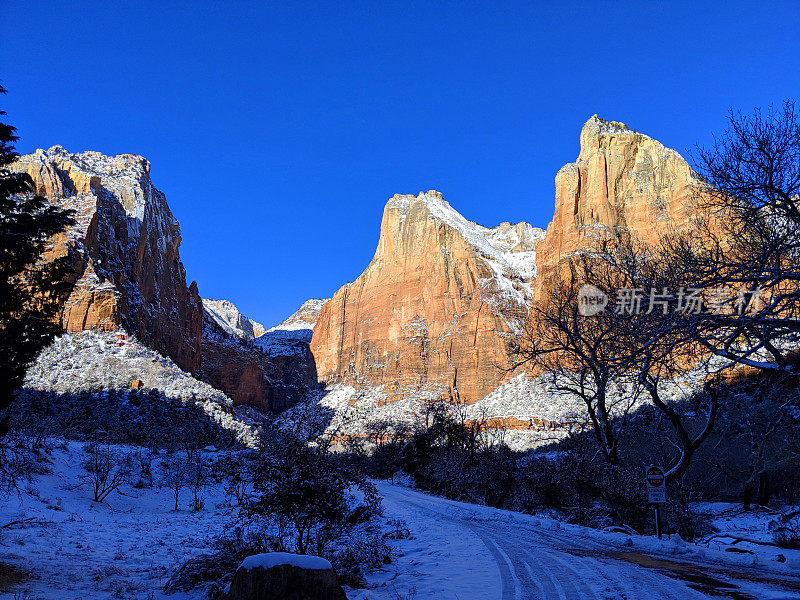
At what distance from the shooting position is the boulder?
219 inches

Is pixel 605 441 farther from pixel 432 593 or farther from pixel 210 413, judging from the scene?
pixel 210 413

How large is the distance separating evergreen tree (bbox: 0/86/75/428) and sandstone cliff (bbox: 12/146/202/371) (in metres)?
50.2

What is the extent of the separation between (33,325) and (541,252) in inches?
3548

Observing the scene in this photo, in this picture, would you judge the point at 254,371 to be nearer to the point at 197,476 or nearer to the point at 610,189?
the point at 610,189

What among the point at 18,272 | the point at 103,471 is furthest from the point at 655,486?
the point at 103,471

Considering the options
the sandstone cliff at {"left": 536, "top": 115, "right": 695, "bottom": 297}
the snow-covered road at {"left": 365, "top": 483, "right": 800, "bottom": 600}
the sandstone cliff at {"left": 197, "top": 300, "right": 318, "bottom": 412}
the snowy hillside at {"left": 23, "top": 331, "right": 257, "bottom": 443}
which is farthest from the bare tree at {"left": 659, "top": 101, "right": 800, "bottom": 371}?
the sandstone cliff at {"left": 197, "top": 300, "right": 318, "bottom": 412}

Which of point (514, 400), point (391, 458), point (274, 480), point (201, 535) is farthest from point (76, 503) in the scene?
point (514, 400)

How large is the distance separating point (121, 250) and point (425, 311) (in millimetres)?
61990

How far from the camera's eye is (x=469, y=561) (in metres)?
9.28

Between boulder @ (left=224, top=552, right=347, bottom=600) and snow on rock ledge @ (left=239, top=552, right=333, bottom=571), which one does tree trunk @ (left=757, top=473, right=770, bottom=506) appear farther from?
snow on rock ledge @ (left=239, top=552, right=333, bottom=571)

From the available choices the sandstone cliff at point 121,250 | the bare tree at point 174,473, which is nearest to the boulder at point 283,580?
the bare tree at point 174,473

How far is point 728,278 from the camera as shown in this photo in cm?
698

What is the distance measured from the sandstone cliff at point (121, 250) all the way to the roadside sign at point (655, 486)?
59.0 meters

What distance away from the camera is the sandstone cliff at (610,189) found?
8125cm
